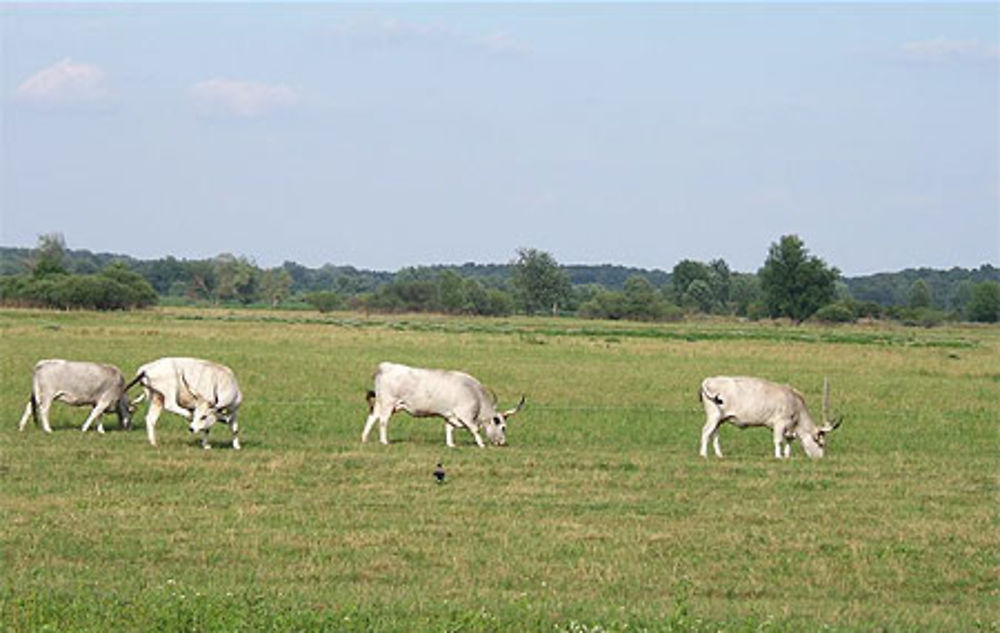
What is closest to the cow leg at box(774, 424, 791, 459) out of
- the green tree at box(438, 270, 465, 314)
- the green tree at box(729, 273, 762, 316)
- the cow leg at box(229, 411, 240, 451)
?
the cow leg at box(229, 411, 240, 451)

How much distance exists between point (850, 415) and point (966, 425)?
2.54 m

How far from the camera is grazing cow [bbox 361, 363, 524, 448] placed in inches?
950

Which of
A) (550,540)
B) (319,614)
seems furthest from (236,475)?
(319,614)

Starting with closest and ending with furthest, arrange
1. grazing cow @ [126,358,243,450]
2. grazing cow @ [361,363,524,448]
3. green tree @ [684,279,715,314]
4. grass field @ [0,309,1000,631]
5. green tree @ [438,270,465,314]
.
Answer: grass field @ [0,309,1000,631] < grazing cow @ [126,358,243,450] < grazing cow @ [361,363,524,448] < green tree @ [438,270,465,314] < green tree @ [684,279,715,314]

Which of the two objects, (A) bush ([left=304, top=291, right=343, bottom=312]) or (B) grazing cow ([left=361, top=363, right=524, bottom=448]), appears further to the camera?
(A) bush ([left=304, top=291, right=343, bottom=312])

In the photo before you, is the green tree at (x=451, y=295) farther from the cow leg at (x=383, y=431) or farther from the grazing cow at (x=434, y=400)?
the cow leg at (x=383, y=431)

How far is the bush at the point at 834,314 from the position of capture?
116 m

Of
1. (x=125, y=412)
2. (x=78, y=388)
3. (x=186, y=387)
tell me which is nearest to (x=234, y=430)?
(x=186, y=387)

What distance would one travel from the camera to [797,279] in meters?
Answer: 118

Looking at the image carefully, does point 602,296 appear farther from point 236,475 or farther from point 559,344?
point 236,475

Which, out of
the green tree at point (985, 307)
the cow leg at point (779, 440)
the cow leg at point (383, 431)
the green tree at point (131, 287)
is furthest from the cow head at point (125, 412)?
the green tree at point (985, 307)

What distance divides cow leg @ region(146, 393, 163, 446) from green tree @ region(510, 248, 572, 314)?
123m

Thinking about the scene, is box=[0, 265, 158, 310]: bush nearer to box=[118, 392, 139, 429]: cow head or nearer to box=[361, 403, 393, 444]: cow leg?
box=[118, 392, 139, 429]: cow head

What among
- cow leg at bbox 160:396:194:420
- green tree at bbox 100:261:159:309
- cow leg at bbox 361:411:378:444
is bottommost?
cow leg at bbox 361:411:378:444
